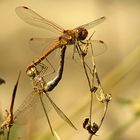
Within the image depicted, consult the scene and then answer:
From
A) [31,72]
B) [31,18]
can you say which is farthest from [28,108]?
[31,18]

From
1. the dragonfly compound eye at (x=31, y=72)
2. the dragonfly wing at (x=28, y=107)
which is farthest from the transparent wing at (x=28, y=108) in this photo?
the dragonfly compound eye at (x=31, y=72)

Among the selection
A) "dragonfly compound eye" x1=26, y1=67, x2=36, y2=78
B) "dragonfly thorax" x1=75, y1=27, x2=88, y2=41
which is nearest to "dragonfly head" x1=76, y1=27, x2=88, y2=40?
"dragonfly thorax" x1=75, y1=27, x2=88, y2=41

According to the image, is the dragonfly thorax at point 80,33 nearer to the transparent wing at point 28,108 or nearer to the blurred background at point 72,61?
the transparent wing at point 28,108

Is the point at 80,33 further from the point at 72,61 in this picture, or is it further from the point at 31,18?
the point at 72,61

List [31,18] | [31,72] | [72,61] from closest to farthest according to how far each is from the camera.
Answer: [31,72]
[31,18]
[72,61]

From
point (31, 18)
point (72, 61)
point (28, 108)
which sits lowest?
point (72, 61)

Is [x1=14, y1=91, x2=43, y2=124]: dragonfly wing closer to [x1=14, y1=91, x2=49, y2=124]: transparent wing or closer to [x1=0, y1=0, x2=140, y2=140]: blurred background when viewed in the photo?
[x1=14, y1=91, x2=49, y2=124]: transparent wing

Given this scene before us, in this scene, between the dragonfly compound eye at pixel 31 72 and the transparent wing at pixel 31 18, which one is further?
the transparent wing at pixel 31 18

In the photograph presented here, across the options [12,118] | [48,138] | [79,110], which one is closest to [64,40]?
[12,118]

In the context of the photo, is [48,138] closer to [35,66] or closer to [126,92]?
[35,66]

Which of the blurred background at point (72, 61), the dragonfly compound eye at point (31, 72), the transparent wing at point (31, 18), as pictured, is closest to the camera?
the dragonfly compound eye at point (31, 72)

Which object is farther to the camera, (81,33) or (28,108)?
(28,108)
